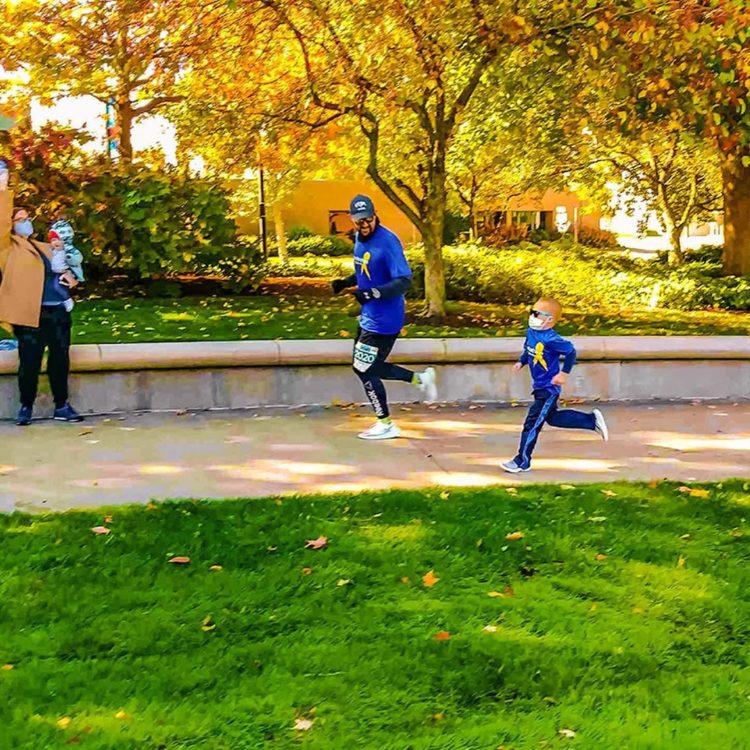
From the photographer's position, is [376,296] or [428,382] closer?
[376,296]

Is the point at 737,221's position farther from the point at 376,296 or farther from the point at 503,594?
the point at 503,594

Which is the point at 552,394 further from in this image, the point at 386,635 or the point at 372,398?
the point at 386,635

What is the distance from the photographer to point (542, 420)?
6.11 metres

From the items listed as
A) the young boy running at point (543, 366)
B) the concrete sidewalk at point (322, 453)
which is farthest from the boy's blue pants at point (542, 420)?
the concrete sidewalk at point (322, 453)

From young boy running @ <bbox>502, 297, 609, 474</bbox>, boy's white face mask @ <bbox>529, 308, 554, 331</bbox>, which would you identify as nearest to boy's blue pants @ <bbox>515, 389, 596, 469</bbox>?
young boy running @ <bbox>502, 297, 609, 474</bbox>

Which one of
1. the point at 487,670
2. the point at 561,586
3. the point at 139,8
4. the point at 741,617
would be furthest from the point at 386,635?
the point at 139,8

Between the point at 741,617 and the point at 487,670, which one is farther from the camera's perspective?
the point at 741,617

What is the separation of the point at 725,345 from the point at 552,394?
3.49 metres

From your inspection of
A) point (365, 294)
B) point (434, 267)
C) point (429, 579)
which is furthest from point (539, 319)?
point (434, 267)

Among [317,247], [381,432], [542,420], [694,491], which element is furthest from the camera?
[317,247]

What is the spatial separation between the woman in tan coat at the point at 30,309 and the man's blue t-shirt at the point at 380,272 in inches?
89.7

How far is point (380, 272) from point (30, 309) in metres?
2.66

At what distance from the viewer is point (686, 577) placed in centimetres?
443

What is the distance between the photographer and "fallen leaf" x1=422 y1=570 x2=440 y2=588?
14.2 feet
